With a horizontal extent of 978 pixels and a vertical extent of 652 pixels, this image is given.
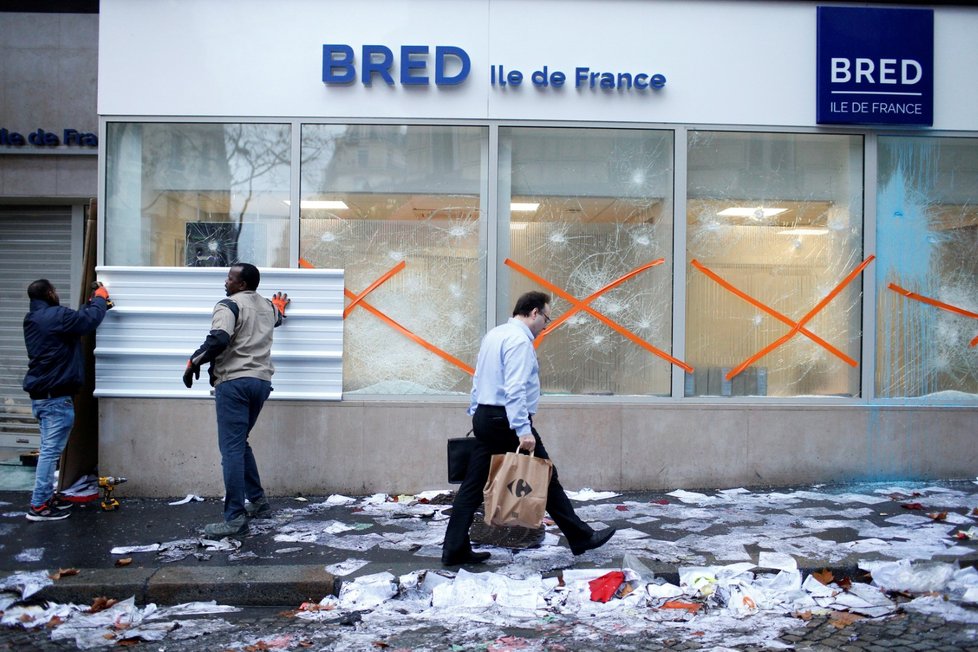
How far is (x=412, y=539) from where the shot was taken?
6.48 m

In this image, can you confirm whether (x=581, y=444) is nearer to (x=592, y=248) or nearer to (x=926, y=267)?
(x=592, y=248)

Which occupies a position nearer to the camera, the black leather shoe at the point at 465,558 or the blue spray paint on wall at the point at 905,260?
the black leather shoe at the point at 465,558

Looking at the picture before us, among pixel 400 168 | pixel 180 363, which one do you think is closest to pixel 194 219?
pixel 180 363

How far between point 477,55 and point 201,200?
2817 millimetres

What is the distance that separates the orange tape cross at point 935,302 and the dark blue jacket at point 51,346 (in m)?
7.12

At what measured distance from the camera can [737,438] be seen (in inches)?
318

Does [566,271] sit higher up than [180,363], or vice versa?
[566,271]

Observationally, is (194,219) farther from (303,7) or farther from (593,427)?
(593,427)

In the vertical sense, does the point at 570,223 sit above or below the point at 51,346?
above

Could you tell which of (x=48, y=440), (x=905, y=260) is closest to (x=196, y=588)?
(x=48, y=440)

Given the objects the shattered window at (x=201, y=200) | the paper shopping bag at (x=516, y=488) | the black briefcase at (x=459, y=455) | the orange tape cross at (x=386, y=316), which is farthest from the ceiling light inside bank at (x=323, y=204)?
the paper shopping bag at (x=516, y=488)

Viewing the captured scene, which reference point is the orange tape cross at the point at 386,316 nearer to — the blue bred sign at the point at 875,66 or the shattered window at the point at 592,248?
the shattered window at the point at 592,248

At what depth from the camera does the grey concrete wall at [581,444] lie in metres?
7.82

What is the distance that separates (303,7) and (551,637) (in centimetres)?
577
